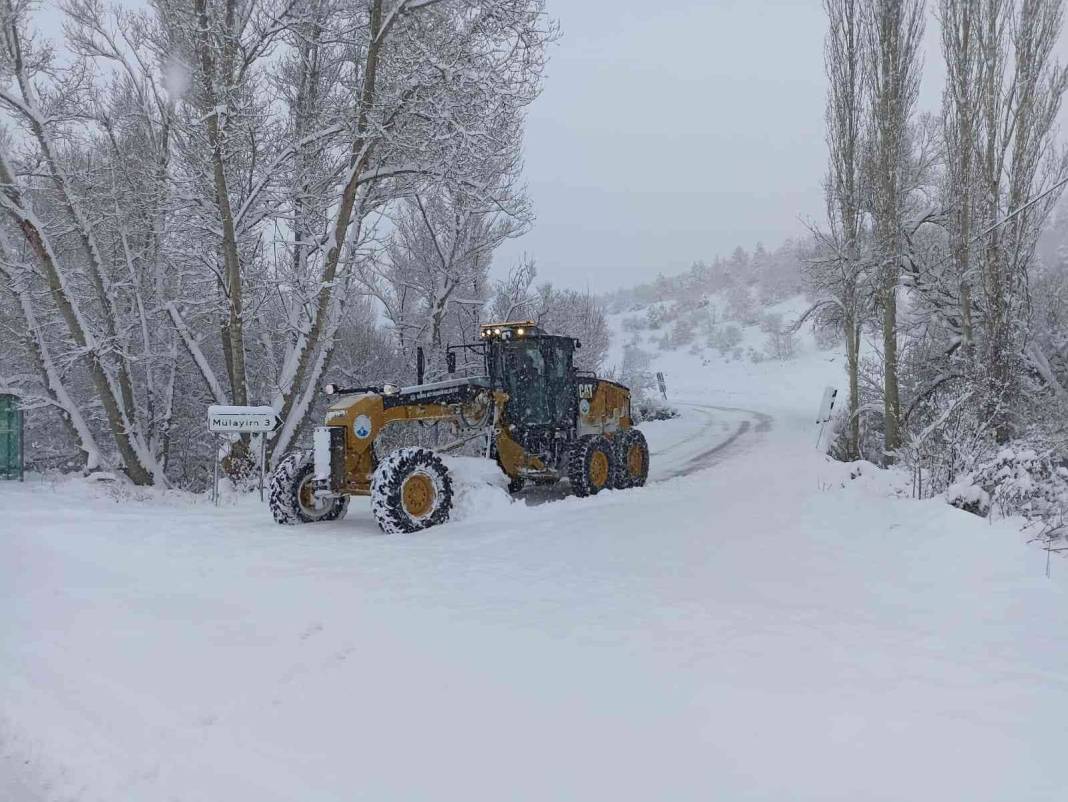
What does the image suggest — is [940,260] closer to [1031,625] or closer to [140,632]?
[1031,625]

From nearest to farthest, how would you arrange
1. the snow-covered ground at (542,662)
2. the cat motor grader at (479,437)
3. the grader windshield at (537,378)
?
the snow-covered ground at (542,662), the cat motor grader at (479,437), the grader windshield at (537,378)

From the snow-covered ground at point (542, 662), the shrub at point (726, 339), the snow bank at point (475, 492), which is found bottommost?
the snow-covered ground at point (542, 662)

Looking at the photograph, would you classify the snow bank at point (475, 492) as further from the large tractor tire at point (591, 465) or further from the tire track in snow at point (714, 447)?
the tire track in snow at point (714, 447)

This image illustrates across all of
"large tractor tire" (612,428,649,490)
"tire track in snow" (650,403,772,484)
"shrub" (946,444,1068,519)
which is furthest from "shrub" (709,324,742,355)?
"shrub" (946,444,1068,519)

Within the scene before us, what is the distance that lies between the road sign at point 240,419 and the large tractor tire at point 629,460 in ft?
15.7

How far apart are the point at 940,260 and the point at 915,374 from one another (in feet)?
9.05

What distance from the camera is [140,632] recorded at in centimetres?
462

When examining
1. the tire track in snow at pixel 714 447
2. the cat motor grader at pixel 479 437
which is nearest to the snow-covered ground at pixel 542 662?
the cat motor grader at pixel 479 437

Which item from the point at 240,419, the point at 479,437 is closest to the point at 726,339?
the point at 479,437

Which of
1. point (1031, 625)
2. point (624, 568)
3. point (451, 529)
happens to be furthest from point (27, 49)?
point (1031, 625)

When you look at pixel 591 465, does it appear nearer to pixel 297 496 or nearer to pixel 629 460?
pixel 629 460

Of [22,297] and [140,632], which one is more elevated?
[22,297]

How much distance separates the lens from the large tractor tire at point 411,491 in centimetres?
769

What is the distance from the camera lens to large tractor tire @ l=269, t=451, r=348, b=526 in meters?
8.54
